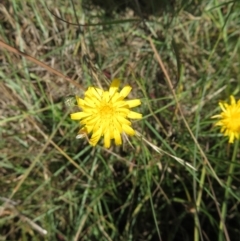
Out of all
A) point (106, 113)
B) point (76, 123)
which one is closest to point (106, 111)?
point (106, 113)

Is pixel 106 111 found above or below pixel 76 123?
below

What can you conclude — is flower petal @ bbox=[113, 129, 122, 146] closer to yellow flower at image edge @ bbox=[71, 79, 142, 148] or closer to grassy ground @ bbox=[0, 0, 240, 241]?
yellow flower at image edge @ bbox=[71, 79, 142, 148]

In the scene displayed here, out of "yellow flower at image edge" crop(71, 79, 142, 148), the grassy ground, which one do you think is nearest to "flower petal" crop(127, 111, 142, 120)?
"yellow flower at image edge" crop(71, 79, 142, 148)

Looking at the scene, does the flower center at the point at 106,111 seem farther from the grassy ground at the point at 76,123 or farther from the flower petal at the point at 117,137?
the grassy ground at the point at 76,123

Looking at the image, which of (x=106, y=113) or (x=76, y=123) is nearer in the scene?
(x=106, y=113)

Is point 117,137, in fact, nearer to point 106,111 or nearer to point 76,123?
point 106,111

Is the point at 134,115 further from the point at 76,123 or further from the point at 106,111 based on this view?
the point at 76,123

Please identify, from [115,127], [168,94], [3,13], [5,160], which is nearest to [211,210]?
[168,94]

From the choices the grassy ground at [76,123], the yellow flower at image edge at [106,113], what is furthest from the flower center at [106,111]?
the grassy ground at [76,123]

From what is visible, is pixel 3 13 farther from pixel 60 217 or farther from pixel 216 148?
pixel 216 148
